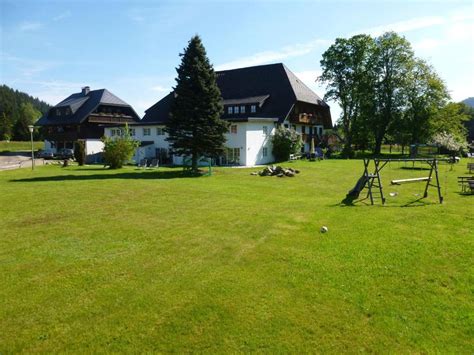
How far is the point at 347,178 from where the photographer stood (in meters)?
27.0

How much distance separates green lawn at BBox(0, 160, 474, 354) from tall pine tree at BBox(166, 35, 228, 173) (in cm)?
1564

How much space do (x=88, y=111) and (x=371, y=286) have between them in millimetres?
57626

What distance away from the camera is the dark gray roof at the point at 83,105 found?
57.4 meters

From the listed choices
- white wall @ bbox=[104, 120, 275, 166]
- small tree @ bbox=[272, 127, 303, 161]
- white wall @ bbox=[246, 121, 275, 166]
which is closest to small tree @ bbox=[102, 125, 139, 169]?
white wall @ bbox=[104, 120, 275, 166]

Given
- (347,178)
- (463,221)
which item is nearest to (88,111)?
(347,178)

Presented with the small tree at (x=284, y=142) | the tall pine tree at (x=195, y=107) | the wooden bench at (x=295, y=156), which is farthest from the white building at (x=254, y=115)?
the tall pine tree at (x=195, y=107)

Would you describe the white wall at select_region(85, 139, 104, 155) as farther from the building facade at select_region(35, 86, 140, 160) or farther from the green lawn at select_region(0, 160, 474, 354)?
the green lawn at select_region(0, 160, 474, 354)

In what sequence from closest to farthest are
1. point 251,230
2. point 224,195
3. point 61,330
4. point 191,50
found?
point 61,330
point 251,230
point 224,195
point 191,50

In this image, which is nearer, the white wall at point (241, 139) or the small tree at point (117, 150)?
the small tree at point (117, 150)

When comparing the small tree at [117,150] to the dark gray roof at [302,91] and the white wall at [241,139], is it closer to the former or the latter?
the white wall at [241,139]

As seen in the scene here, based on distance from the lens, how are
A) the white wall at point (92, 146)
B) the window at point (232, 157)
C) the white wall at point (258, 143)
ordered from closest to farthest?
the white wall at point (258, 143), the window at point (232, 157), the white wall at point (92, 146)

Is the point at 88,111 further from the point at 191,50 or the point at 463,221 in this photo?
the point at 463,221

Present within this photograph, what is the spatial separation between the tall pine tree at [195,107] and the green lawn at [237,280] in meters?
15.6

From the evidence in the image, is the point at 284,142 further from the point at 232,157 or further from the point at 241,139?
the point at 232,157
